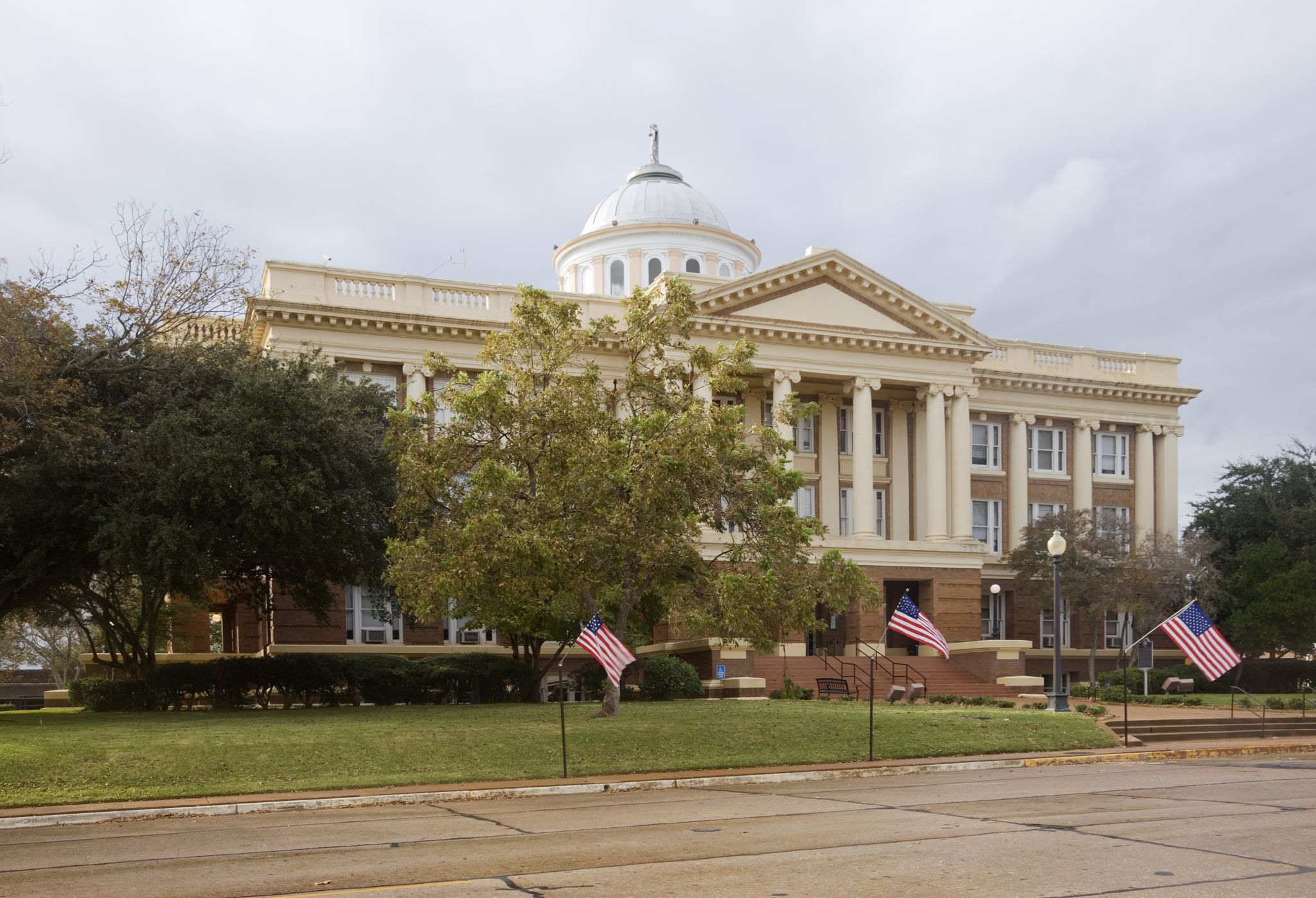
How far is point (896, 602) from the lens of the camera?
166 feet

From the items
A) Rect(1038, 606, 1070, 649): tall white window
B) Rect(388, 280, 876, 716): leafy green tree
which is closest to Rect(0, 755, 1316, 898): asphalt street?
Rect(388, 280, 876, 716): leafy green tree

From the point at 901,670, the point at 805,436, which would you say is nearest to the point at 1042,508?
the point at 805,436

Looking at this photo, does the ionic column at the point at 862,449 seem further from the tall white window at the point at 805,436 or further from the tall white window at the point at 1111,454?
the tall white window at the point at 1111,454

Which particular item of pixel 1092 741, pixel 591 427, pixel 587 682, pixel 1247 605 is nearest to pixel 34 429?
pixel 591 427

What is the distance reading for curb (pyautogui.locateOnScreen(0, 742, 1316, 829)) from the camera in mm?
16719

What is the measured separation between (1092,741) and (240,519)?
60.8 ft

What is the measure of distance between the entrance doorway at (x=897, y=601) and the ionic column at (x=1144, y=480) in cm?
1274

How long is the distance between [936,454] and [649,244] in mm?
21073

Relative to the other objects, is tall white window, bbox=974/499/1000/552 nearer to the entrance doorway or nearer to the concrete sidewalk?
the entrance doorway

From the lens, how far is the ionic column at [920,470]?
5156 centimetres

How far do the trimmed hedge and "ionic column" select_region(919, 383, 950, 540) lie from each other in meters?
20.9

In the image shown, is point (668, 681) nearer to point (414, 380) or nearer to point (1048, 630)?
point (414, 380)

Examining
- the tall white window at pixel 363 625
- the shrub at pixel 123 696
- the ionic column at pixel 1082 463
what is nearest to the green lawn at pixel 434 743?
the shrub at pixel 123 696

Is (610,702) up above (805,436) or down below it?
below
